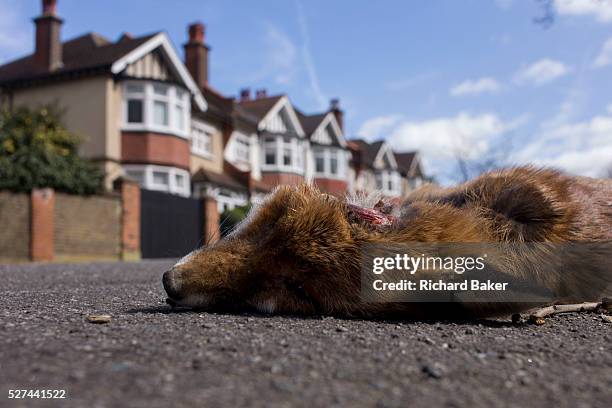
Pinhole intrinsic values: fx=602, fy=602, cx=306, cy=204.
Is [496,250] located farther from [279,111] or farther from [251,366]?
[279,111]

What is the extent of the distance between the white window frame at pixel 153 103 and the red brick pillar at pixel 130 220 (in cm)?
569

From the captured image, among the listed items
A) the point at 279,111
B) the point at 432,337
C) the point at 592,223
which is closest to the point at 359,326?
the point at 432,337

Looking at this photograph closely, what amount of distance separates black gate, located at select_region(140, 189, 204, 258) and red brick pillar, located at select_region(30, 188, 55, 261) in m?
3.73

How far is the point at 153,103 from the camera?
25641mm

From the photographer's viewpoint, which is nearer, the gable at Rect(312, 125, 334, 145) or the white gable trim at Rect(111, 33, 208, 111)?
the white gable trim at Rect(111, 33, 208, 111)

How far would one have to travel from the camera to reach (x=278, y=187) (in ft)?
11.8

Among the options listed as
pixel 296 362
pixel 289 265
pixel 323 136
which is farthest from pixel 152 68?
pixel 296 362

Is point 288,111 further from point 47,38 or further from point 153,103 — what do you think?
point 47,38

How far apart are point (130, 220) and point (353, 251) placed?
17.8m

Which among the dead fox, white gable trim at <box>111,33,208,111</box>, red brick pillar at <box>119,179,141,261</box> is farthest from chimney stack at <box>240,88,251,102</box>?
the dead fox

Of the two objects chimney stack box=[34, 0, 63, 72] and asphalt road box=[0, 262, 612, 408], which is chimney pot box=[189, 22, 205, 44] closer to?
chimney stack box=[34, 0, 63, 72]

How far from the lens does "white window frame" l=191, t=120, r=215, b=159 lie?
29953 millimetres

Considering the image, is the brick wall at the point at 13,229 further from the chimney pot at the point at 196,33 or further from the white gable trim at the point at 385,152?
the white gable trim at the point at 385,152

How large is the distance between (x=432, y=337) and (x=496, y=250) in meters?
0.71
